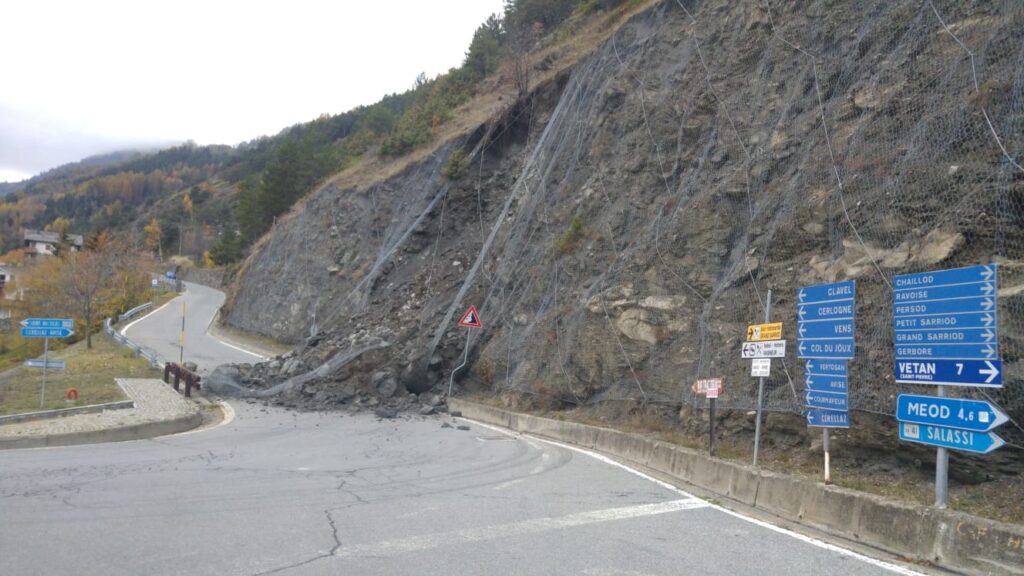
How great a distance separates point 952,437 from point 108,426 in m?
13.8

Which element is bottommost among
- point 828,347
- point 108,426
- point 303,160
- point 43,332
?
point 108,426

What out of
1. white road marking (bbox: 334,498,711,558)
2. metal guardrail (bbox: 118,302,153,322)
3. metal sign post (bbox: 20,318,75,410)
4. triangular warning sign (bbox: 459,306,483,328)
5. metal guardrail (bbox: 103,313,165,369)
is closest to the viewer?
white road marking (bbox: 334,498,711,558)

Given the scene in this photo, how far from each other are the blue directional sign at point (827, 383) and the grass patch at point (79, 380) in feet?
50.6

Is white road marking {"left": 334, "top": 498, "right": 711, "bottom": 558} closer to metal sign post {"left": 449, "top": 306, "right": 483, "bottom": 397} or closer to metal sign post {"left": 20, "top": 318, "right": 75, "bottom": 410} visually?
metal sign post {"left": 449, "top": 306, "right": 483, "bottom": 397}

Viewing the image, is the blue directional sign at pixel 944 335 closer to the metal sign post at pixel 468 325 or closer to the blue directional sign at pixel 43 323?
the metal sign post at pixel 468 325

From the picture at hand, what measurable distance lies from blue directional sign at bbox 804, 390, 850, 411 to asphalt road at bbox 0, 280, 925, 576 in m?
Answer: 1.64

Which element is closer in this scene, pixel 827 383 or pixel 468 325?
pixel 827 383

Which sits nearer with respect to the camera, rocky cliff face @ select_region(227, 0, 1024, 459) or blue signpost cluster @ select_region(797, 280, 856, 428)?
blue signpost cluster @ select_region(797, 280, 856, 428)

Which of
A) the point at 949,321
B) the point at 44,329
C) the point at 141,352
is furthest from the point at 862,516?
the point at 141,352

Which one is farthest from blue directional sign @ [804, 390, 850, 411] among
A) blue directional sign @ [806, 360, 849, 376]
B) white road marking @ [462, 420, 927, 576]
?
white road marking @ [462, 420, 927, 576]

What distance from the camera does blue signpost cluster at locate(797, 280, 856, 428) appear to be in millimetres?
7723

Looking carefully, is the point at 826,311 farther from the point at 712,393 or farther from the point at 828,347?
the point at 712,393

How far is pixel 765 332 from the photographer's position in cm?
901

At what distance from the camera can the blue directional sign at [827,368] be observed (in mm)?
7780
